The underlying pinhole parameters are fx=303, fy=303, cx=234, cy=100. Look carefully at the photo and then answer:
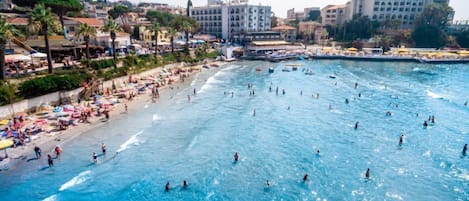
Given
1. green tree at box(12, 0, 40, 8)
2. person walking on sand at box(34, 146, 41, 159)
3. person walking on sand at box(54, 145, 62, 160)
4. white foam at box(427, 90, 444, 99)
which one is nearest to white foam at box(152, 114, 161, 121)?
person walking on sand at box(54, 145, 62, 160)

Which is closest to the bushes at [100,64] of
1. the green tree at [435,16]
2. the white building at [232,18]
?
the white building at [232,18]

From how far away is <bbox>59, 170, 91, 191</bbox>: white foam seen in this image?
22.4m

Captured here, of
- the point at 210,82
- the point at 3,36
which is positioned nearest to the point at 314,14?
the point at 210,82

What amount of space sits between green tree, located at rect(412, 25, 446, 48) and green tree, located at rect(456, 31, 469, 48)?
6543 mm

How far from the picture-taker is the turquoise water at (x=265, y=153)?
2269 centimetres

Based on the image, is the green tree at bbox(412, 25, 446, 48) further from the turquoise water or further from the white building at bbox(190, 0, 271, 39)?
the turquoise water

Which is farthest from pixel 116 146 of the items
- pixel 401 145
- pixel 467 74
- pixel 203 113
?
pixel 467 74

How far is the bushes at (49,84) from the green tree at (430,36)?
384ft

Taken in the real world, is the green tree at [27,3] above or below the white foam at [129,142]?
above

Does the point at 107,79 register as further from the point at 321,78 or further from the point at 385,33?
the point at 385,33

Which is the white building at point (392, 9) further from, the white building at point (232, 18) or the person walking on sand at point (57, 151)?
the person walking on sand at point (57, 151)

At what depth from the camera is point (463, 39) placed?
4409 inches

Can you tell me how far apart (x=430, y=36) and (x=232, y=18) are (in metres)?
73.7

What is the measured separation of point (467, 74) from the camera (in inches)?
2859
